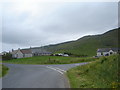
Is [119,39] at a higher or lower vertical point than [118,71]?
Answer: higher

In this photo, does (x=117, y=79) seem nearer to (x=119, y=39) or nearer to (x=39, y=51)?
(x=119, y=39)

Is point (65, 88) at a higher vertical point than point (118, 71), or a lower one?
lower

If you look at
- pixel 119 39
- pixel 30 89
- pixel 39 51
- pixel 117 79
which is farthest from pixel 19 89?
pixel 39 51

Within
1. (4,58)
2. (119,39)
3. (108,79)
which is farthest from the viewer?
(4,58)

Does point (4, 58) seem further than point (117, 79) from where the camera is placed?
Yes

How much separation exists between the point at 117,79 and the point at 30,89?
4770 mm

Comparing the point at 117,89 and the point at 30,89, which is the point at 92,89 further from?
the point at 30,89

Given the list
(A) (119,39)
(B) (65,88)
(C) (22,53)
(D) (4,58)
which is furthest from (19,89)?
(C) (22,53)

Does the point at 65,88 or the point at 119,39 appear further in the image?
the point at 119,39

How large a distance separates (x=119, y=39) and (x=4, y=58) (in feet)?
262

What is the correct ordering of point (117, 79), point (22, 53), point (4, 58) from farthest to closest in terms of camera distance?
point (22, 53), point (4, 58), point (117, 79)

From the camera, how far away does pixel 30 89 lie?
9.42m

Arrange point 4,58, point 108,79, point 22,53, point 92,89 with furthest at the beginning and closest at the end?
point 22,53 < point 4,58 < point 108,79 < point 92,89

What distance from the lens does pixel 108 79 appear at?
9922mm
